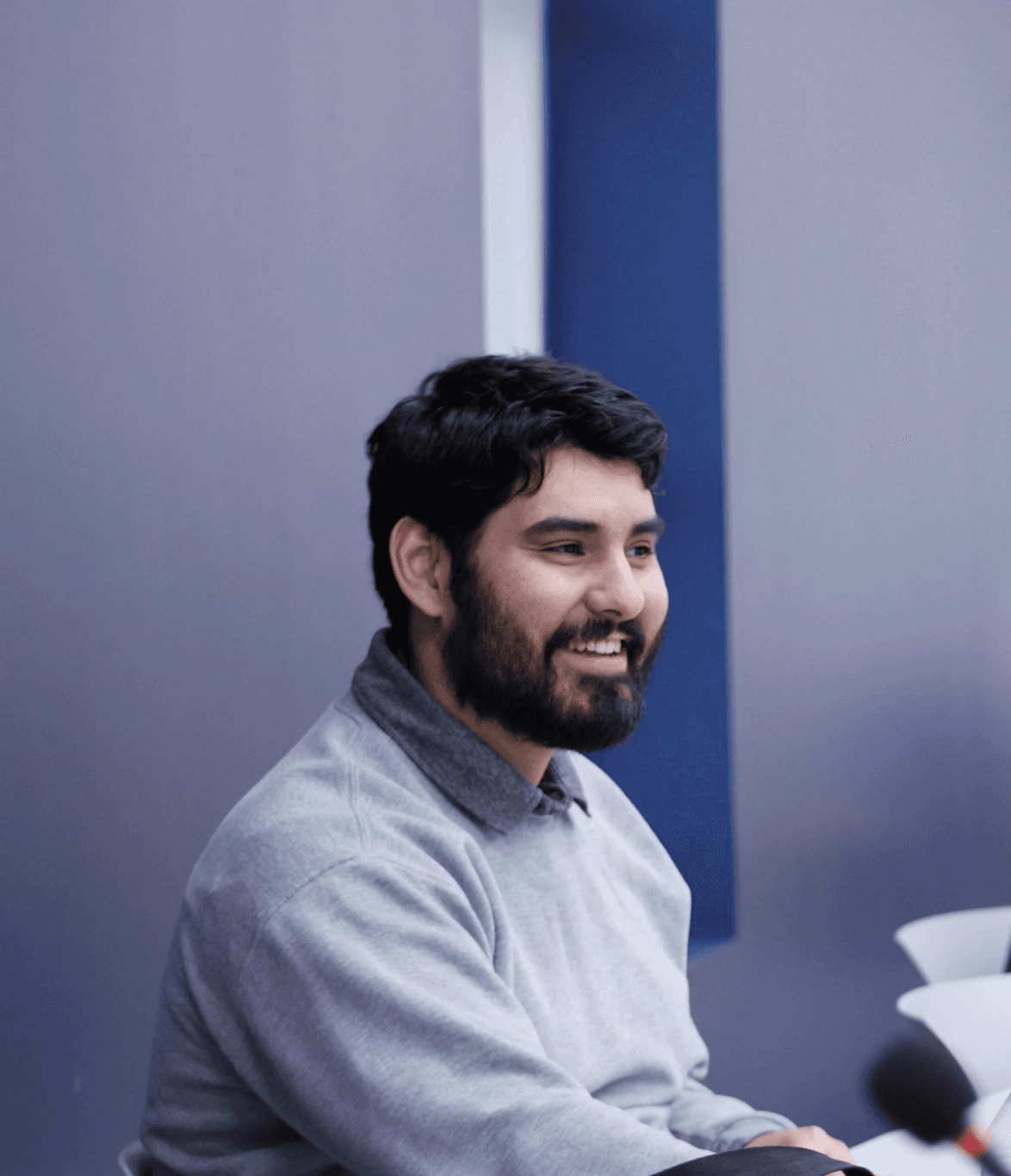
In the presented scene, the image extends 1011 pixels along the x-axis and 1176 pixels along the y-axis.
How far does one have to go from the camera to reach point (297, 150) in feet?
6.15

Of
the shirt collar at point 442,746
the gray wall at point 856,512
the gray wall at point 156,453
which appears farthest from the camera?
the gray wall at point 856,512

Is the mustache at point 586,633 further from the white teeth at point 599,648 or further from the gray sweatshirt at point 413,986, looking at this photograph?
the gray sweatshirt at point 413,986

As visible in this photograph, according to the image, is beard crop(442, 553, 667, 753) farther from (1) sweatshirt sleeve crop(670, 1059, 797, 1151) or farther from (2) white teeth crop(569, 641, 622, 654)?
(1) sweatshirt sleeve crop(670, 1059, 797, 1151)

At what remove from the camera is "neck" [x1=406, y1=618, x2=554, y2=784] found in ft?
4.25

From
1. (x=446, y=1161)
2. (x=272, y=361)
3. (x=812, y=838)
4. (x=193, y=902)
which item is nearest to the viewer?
(x=446, y=1161)

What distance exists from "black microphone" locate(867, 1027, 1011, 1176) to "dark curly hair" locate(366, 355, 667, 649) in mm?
Answer: 640

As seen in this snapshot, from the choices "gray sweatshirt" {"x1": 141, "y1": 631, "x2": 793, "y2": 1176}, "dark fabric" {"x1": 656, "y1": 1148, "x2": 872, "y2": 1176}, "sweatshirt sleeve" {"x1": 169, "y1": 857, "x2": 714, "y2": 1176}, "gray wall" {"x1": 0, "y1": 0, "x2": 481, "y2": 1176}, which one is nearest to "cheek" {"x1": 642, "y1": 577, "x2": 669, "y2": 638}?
"gray sweatshirt" {"x1": 141, "y1": 631, "x2": 793, "y2": 1176}

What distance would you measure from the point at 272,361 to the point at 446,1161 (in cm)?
123

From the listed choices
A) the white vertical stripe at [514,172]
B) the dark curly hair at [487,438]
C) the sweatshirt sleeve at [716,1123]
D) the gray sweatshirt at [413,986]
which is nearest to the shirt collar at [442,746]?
the gray sweatshirt at [413,986]

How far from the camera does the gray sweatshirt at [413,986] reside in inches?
36.9

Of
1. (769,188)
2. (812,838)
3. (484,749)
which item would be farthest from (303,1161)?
(769,188)

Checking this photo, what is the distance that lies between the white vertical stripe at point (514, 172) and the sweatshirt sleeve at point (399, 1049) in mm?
1891

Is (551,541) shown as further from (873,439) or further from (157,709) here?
(873,439)

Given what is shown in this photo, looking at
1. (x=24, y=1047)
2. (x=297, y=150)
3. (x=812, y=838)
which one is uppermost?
(x=297, y=150)
